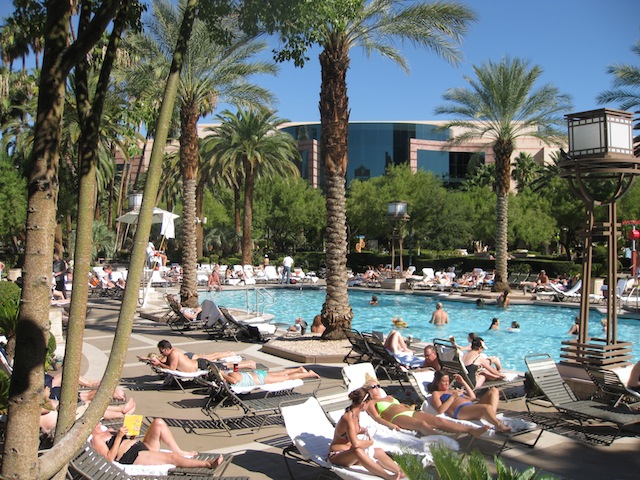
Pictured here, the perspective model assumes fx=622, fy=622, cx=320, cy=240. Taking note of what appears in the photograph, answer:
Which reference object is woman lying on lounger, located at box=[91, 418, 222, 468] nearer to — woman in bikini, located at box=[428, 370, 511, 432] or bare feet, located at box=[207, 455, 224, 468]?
bare feet, located at box=[207, 455, 224, 468]

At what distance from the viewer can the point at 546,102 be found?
26859 mm

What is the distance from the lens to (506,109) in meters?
26.8

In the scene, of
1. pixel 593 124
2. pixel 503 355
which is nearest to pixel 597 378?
pixel 593 124

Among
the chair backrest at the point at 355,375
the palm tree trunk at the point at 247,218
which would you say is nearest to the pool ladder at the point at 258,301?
the palm tree trunk at the point at 247,218

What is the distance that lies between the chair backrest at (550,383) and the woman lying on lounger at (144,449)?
4113 mm

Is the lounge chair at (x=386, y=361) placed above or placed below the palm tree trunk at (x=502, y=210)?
below

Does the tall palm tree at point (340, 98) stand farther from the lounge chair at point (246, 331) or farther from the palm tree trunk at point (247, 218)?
the palm tree trunk at point (247, 218)

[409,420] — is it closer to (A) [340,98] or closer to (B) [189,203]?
(A) [340,98]

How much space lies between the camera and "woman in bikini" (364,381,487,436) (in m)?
6.61

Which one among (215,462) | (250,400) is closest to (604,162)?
(250,400)

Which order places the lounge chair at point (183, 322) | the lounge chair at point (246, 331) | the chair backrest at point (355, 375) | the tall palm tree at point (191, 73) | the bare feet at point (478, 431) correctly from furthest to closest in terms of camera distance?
the tall palm tree at point (191, 73) < the lounge chair at point (183, 322) < the lounge chair at point (246, 331) < the chair backrest at point (355, 375) < the bare feet at point (478, 431)

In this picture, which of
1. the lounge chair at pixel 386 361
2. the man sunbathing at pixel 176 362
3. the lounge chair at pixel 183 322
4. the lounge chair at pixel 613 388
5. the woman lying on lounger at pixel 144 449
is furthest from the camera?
the lounge chair at pixel 183 322

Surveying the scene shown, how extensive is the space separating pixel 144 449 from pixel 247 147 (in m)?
31.3

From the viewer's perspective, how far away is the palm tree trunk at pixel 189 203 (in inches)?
738
